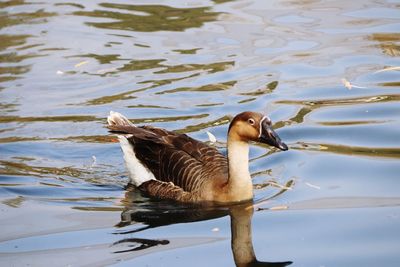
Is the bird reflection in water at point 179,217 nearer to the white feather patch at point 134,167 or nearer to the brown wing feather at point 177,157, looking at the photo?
the white feather patch at point 134,167

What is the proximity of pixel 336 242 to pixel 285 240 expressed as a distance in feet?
1.58

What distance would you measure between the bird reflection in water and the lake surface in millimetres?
28

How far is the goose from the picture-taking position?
10688mm

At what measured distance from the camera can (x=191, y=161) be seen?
11.3 meters

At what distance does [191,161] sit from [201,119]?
2710 millimetres

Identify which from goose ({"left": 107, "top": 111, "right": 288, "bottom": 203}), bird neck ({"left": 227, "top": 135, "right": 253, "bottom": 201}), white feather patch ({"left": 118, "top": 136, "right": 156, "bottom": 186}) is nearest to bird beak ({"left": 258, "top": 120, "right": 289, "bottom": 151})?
goose ({"left": 107, "top": 111, "right": 288, "bottom": 203})

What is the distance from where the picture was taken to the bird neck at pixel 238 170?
10758 mm

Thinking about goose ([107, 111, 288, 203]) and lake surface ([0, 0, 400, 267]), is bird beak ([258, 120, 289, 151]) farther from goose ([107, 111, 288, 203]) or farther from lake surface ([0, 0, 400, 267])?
lake surface ([0, 0, 400, 267])

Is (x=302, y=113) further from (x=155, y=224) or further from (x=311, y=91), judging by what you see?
(x=155, y=224)

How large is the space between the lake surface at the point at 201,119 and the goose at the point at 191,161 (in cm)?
25

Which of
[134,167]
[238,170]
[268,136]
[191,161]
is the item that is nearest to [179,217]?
[238,170]

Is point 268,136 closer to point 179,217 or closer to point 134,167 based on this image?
point 179,217

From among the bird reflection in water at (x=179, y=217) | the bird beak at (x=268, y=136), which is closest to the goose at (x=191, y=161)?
the bird beak at (x=268, y=136)

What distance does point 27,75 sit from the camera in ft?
53.0
